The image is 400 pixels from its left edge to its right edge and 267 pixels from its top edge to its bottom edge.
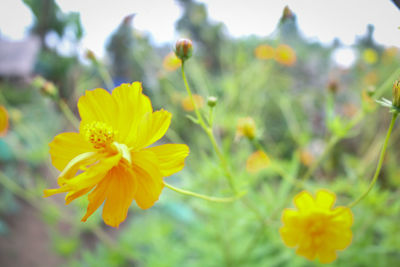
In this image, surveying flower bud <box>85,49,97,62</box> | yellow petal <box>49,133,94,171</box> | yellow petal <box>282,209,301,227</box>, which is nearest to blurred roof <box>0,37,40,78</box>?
flower bud <box>85,49,97,62</box>

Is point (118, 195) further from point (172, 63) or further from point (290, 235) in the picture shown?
point (172, 63)

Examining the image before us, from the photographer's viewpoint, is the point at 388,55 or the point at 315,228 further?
the point at 388,55

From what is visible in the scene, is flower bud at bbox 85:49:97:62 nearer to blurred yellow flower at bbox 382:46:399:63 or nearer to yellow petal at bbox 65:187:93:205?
yellow petal at bbox 65:187:93:205

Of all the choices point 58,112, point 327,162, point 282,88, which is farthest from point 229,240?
point 58,112

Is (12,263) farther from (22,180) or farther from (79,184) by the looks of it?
(79,184)

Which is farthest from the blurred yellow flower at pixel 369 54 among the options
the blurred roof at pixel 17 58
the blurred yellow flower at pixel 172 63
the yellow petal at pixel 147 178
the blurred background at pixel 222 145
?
the blurred roof at pixel 17 58

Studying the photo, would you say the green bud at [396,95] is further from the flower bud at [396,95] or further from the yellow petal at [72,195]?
the yellow petal at [72,195]

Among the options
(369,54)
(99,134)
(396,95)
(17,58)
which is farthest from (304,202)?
(17,58)
